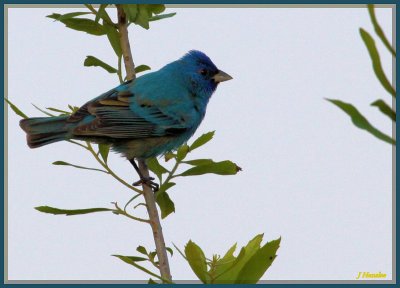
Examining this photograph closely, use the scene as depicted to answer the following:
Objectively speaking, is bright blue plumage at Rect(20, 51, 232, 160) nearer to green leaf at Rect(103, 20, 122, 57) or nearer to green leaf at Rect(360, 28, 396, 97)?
green leaf at Rect(103, 20, 122, 57)

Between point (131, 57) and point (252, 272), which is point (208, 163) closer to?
point (252, 272)

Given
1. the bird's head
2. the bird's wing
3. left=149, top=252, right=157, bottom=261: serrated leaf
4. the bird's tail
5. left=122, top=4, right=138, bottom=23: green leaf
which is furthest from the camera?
the bird's head

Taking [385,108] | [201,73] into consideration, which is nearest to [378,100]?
[385,108]

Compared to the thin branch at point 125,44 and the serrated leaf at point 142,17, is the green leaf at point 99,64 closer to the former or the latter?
the thin branch at point 125,44

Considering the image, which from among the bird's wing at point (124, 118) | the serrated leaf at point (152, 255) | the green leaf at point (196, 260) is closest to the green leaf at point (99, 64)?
the bird's wing at point (124, 118)

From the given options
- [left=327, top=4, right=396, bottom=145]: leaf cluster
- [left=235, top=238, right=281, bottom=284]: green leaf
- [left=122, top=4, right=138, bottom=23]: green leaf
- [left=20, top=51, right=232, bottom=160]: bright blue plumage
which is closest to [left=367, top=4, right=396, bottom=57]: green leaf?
[left=327, top=4, right=396, bottom=145]: leaf cluster

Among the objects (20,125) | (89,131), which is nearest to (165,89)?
(89,131)

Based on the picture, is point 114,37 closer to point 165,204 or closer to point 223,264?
point 165,204
